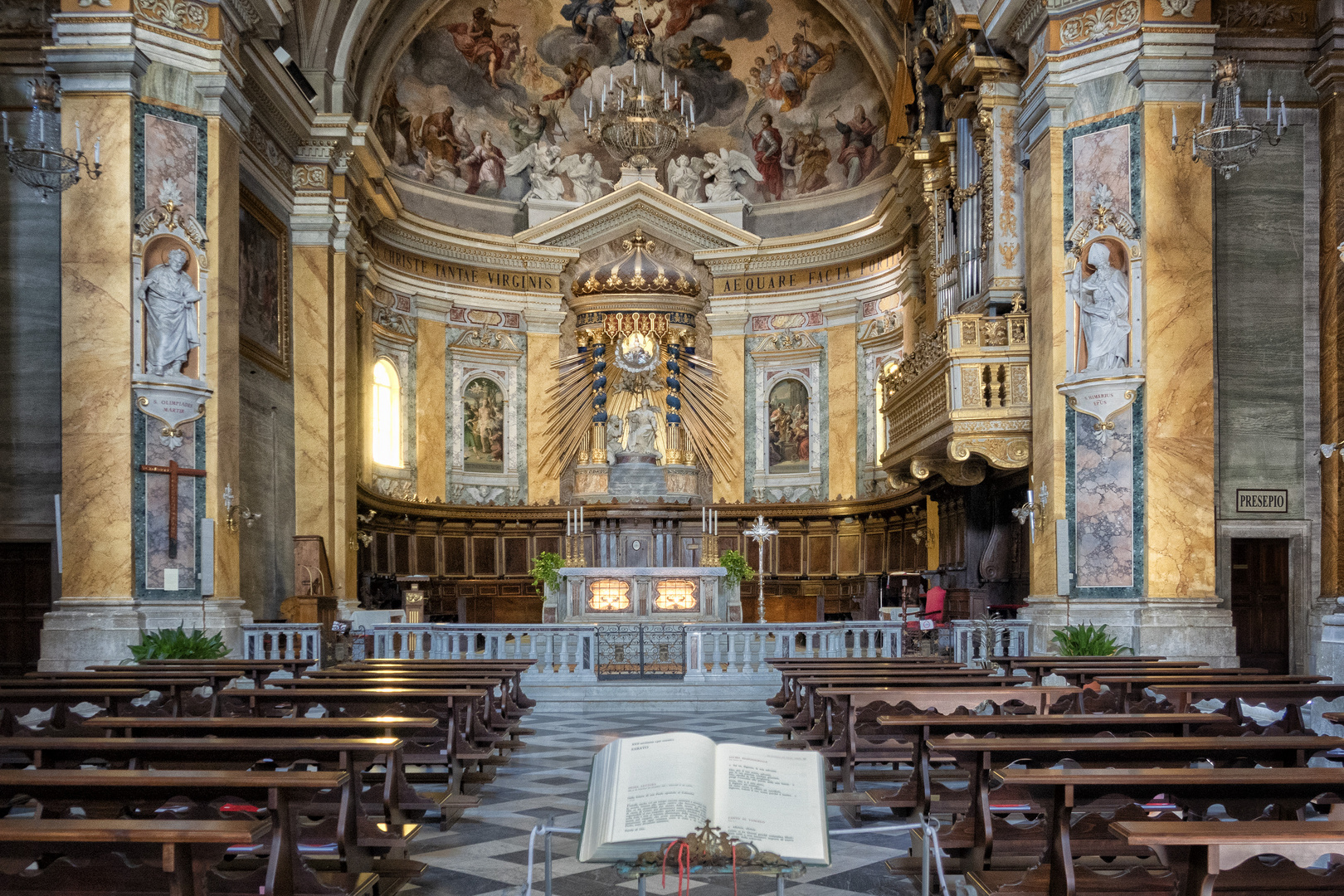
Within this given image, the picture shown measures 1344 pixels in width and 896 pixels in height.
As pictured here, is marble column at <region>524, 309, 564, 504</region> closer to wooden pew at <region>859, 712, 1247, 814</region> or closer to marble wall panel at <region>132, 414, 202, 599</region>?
marble wall panel at <region>132, 414, 202, 599</region>

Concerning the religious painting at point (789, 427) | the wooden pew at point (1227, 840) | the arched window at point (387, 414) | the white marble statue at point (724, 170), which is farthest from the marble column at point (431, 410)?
the wooden pew at point (1227, 840)

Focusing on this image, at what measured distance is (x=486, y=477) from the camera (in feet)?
85.1

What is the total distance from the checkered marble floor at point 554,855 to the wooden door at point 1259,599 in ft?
28.5

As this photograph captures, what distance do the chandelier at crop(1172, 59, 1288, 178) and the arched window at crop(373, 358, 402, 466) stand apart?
15831 millimetres

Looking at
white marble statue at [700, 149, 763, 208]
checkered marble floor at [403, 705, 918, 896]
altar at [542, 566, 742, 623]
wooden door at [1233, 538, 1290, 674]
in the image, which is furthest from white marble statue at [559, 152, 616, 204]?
checkered marble floor at [403, 705, 918, 896]

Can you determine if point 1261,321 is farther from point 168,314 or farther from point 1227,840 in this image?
point 168,314

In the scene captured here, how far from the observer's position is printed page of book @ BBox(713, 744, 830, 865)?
11.0 feet

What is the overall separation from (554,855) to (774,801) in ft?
10.6

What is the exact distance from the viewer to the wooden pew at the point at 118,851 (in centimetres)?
347

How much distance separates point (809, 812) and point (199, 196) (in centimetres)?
1296

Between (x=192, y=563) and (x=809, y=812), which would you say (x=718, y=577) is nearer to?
(x=192, y=563)

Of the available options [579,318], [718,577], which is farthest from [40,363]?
[579,318]

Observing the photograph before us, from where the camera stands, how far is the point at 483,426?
26047 millimetres

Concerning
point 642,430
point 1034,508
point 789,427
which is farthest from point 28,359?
point 789,427
